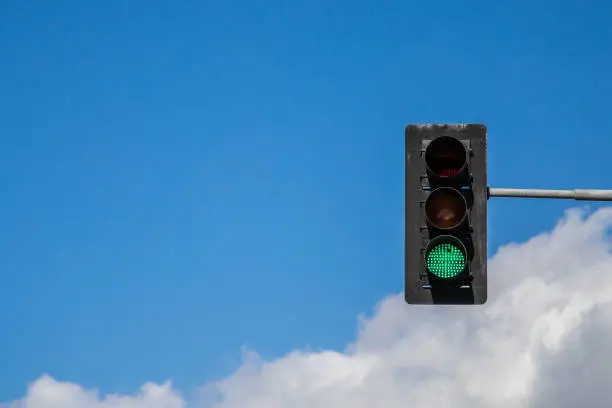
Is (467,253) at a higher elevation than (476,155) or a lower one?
lower

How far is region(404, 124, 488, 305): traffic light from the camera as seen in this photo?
29.1ft

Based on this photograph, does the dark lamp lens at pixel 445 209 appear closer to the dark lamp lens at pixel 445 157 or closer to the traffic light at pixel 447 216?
the traffic light at pixel 447 216

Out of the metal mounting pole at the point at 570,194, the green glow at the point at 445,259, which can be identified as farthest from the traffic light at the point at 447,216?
the metal mounting pole at the point at 570,194

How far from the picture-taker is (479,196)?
8.99m

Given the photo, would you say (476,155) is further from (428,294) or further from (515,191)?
(428,294)

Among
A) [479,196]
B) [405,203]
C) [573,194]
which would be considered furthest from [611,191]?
[405,203]

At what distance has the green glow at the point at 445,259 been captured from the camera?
895cm

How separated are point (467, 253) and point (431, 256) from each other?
0.31 meters

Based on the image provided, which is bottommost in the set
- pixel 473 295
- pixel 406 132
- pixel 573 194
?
pixel 473 295

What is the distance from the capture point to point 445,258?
9000 mm

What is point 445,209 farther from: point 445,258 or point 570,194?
point 570,194

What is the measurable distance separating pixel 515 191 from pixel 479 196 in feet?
1.00

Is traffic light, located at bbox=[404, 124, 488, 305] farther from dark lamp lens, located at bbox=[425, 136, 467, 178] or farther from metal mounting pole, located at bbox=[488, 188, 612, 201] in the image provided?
metal mounting pole, located at bbox=[488, 188, 612, 201]

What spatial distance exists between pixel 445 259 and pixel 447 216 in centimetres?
38
